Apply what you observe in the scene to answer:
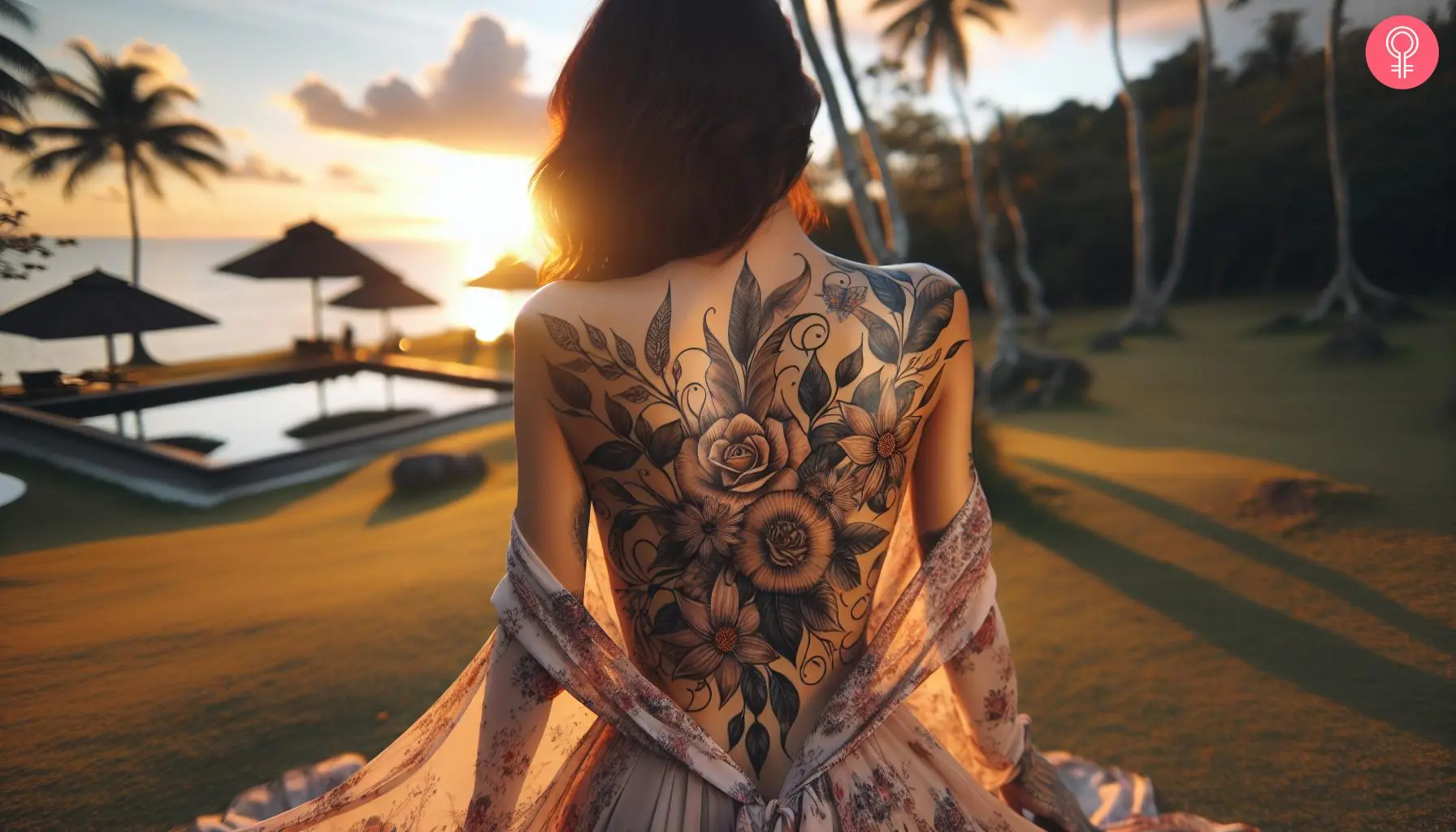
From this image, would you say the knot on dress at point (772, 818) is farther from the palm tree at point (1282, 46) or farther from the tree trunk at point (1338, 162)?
the palm tree at point (1282, 46)

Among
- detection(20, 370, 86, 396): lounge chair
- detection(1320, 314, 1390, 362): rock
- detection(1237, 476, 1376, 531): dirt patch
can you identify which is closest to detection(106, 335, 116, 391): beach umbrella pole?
detection(20, 370, 86, 396): lounge chair

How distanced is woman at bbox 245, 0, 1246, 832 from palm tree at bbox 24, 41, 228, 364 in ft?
7.58

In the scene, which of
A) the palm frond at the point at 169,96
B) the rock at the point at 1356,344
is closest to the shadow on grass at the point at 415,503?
the palm frond at the point at 169,96

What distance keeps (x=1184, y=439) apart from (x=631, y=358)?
642cm

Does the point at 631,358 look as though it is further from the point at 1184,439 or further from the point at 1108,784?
the point at 1184,439

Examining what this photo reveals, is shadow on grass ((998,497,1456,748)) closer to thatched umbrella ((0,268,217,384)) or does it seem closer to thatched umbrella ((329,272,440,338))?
thatched umbrella ((0,268,217,384))

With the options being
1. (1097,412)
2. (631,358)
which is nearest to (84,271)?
(631,358)

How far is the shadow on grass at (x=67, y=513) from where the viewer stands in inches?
92.4

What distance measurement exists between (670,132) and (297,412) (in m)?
9.06

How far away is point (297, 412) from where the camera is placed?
866 centimetres

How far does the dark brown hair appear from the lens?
943 mm

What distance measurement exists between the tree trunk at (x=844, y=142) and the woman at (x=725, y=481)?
14.4ft

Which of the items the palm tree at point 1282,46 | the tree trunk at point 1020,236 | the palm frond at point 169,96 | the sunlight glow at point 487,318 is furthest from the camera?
the palm tree at point 1282,46

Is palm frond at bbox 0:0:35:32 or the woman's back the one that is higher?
palm frond at bbox 0:0:35:32
